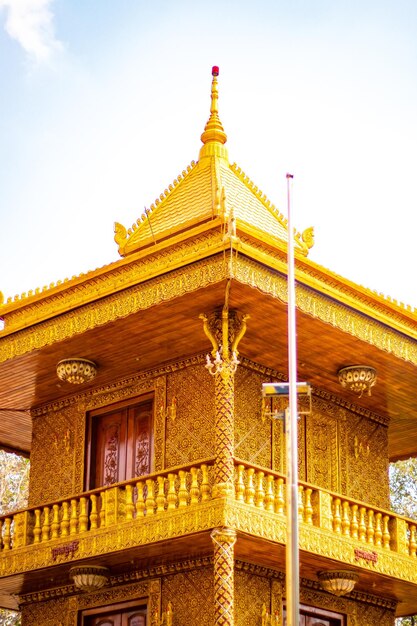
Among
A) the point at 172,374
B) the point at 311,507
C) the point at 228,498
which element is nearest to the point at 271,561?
the point at 311,507

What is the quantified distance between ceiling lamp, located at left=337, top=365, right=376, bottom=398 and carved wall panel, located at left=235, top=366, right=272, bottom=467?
1196 millimetres

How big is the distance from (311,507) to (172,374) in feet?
9.30

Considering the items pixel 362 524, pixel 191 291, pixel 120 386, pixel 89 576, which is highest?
pixel 120 386

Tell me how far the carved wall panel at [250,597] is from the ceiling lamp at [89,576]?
1.91 m

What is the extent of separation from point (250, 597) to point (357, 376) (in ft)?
11.3

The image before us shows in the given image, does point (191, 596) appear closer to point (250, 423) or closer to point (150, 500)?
point (150, 500)

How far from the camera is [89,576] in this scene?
16.1 metres

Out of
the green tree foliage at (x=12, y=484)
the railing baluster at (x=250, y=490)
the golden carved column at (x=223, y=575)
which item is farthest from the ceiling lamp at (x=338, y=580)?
the green tree foliage at (x=12, y=484)

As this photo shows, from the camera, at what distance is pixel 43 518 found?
54.7 ft

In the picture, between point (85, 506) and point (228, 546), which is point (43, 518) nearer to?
point (85, 506)

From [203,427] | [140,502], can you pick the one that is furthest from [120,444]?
[140,502]

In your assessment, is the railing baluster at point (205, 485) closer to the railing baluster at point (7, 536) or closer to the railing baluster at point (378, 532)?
the railing baluster at point (378, 532)

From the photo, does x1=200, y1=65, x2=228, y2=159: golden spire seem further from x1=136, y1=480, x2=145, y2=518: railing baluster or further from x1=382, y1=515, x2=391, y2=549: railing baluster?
x1=382, y1=515, x2=391, y2=549: railing baluster

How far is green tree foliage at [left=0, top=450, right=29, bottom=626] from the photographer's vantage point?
100 ft
